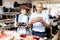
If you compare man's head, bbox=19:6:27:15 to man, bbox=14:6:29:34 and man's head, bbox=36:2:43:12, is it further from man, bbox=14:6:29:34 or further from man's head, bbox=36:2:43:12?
man's head, bbox=36:2:43:12

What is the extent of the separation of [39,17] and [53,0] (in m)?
0.17

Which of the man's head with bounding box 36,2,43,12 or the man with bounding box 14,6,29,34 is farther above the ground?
the man's head with bounding box 36,2,43,12

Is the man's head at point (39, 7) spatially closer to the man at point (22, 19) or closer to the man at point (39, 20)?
the man at point (39, 20)

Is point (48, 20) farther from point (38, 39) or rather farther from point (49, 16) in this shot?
point (38, 39)

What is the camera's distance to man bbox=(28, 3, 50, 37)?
3.98 feet

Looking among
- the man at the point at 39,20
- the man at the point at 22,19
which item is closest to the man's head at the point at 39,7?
the man at the point at 39,20

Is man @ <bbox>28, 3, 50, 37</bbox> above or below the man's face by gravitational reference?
below

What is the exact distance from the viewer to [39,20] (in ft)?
3.99

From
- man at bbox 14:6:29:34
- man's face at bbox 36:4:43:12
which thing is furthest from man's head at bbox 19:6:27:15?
man's face at bbox 36:4:43:12

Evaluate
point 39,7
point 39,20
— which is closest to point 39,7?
point 39,7

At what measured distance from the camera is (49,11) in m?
1.21

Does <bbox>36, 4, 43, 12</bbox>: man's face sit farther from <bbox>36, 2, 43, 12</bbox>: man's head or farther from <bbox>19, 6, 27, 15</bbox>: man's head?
<bbox>19, 6, 27, 15</bbox>: man's head

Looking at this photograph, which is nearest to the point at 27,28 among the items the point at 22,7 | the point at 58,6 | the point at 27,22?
the point at 27,22

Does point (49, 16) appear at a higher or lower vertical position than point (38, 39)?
higher
